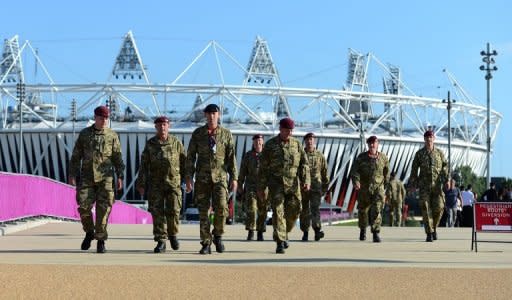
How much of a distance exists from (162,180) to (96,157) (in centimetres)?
90

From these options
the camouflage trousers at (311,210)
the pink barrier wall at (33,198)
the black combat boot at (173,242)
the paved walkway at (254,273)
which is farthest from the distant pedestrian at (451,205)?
the black combat boot at (173,242)

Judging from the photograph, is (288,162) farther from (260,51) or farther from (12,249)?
(260,51)

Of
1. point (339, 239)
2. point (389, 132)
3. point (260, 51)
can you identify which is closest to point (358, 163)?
point (339, 239)

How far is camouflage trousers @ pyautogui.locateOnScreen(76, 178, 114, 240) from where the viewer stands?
12.9 metres

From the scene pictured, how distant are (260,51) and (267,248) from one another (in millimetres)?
108554

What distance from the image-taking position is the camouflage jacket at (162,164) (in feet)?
42.7

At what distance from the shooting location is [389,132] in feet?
354

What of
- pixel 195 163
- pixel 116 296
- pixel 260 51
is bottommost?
pixel 116 296

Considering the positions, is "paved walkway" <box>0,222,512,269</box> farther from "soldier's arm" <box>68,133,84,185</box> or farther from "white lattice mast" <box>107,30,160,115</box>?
"white lattice mast" <box>107,30,160,115</box>

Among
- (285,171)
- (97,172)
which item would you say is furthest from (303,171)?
(97,172)

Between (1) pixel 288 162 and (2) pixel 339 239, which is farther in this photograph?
(2) pixel 339 239

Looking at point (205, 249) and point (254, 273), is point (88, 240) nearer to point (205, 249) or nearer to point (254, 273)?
point (205, 249)

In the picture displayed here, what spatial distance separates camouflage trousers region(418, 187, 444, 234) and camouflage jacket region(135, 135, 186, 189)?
5.07m

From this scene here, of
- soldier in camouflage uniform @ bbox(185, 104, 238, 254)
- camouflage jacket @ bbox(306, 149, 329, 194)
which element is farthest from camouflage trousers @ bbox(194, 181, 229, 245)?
camouflage jacket @ bbox(306, 149, 329, 194)
